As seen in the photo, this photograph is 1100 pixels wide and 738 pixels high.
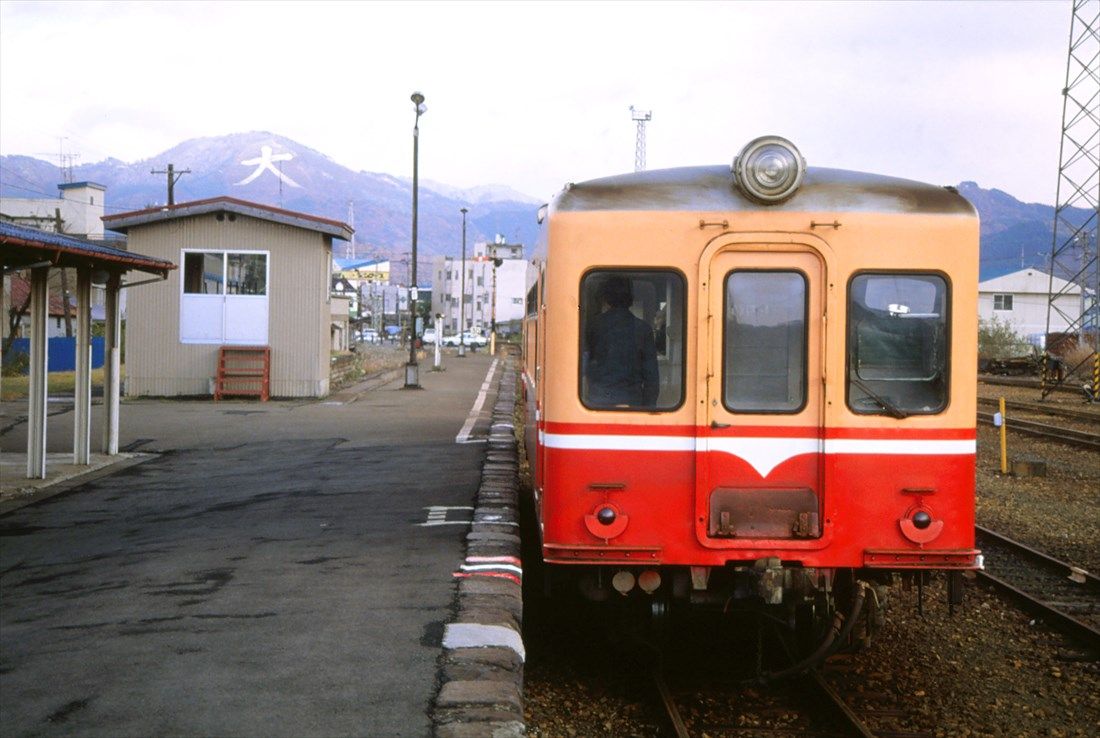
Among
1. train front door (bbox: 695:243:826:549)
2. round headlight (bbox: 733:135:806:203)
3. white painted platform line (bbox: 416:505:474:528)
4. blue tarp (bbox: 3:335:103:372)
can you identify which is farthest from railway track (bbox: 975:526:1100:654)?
blue tarp (bbox: 3:335:103:372)

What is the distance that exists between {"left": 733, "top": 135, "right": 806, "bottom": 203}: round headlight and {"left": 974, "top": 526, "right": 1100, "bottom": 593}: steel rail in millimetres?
4920

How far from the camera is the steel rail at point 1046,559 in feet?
29.2

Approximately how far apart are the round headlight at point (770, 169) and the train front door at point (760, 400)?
28 cm

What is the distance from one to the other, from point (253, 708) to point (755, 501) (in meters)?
2.71

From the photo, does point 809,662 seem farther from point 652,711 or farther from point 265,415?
point 265,415

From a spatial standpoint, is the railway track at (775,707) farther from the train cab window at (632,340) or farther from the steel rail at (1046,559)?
the steel rail at (1046,559)

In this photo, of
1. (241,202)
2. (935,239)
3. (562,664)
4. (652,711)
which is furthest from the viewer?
(241,202)

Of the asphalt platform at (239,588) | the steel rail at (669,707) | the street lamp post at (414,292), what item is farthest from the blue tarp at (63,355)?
the steel rail at (669,707)

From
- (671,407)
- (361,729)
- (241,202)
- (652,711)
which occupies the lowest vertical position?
(652,711)

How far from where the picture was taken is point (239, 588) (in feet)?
22.5

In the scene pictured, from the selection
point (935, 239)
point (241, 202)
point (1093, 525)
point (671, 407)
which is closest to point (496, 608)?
point (671, 407)

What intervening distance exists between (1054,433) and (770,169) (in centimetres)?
1575

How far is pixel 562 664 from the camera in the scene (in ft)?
23.3

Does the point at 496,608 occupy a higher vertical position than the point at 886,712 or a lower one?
higher
